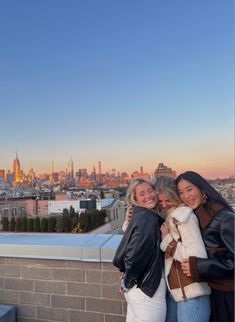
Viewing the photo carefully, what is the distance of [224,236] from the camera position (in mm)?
1474

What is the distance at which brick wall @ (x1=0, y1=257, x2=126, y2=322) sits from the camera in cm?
234

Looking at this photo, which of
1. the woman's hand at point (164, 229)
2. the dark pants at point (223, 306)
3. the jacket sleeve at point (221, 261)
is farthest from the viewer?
the woman's hand at point (164, 229)

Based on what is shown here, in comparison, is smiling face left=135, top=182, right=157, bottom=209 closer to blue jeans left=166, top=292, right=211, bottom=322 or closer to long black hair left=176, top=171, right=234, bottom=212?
long black hair left=176, top=171, right=234, bottom=212

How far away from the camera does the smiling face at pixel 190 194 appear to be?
5.47ft

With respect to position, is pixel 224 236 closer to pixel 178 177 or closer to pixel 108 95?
pixel 178 177

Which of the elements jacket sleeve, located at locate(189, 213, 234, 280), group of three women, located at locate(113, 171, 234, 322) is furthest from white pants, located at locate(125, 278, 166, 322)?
jacket sleeve, located at locate(189, 213, 234, 280)

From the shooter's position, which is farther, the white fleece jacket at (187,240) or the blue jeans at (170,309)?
the blue jeans at (170,309)

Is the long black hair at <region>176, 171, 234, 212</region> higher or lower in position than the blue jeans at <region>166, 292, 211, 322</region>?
higher

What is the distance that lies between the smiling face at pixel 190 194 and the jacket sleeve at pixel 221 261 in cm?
19

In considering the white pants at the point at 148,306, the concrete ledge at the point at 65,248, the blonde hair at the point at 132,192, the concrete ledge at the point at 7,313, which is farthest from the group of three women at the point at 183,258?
the concrete ledge at the point at 7,313

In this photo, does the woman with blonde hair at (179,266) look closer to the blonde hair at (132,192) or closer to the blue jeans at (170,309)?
the blue jeans at (170,309)

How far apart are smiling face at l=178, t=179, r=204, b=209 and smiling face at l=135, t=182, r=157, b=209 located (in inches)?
6.9

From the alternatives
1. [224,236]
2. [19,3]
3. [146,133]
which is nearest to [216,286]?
[224,236]

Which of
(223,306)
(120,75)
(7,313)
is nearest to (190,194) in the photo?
(223,306)
